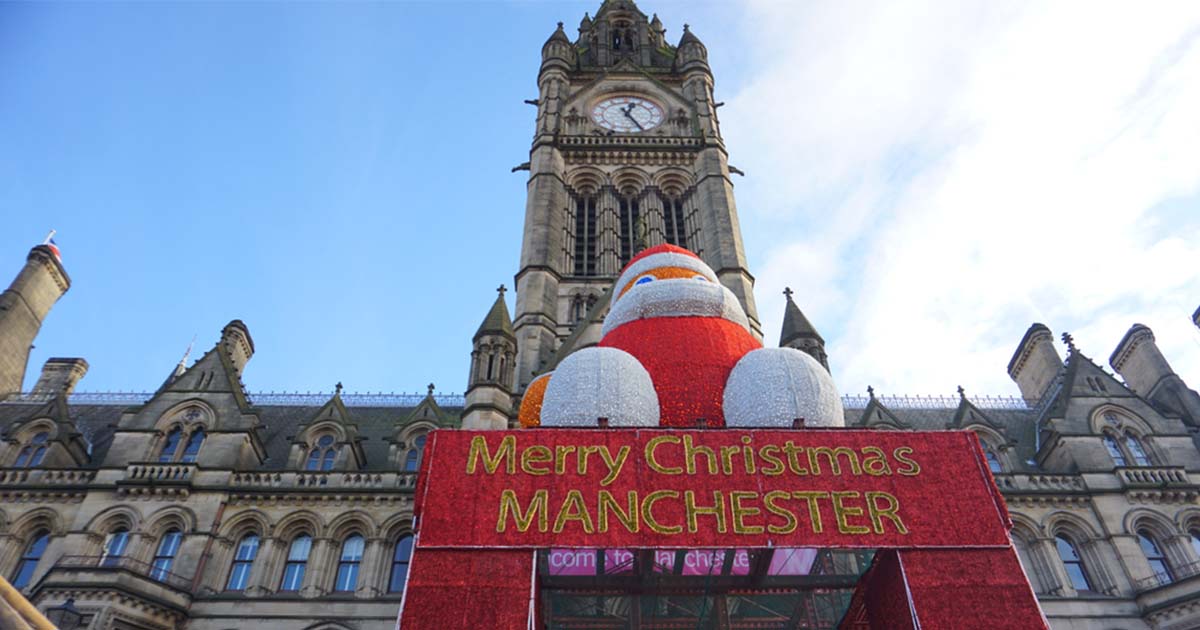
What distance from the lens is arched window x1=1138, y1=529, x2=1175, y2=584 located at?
18219 mm

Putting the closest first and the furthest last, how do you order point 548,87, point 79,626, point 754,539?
point 754,539, point 79,626, point 548,87

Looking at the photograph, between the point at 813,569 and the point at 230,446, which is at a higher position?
the point at 230,446

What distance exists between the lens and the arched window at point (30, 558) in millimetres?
17922

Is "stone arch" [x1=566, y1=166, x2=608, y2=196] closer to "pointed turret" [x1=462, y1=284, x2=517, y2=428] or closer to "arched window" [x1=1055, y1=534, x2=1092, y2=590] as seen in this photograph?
"pointed turret" [x1=462, y1=284, x2=517, y2=428]

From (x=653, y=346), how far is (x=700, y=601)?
4904mm

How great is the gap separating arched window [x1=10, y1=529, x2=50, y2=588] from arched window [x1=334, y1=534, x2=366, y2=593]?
758 cm

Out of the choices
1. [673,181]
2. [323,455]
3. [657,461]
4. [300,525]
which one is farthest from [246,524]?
[673,181]

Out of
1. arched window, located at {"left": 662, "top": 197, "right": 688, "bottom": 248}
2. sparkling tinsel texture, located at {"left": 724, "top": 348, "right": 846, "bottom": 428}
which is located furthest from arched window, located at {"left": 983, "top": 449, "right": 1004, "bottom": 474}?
arched window, located at {"left": 662, "top": 197, "right": 688, "bottom": 248}

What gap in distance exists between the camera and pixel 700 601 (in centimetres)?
1303

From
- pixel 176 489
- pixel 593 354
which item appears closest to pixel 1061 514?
pixel 593 354

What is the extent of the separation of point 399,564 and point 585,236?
16.8 metres

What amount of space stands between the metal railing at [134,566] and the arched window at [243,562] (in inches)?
39.9

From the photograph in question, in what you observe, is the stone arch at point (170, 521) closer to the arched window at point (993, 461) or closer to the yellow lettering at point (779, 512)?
the yellow lettering at point (779, 512)

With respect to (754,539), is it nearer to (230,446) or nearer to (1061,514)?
(1061,514)
